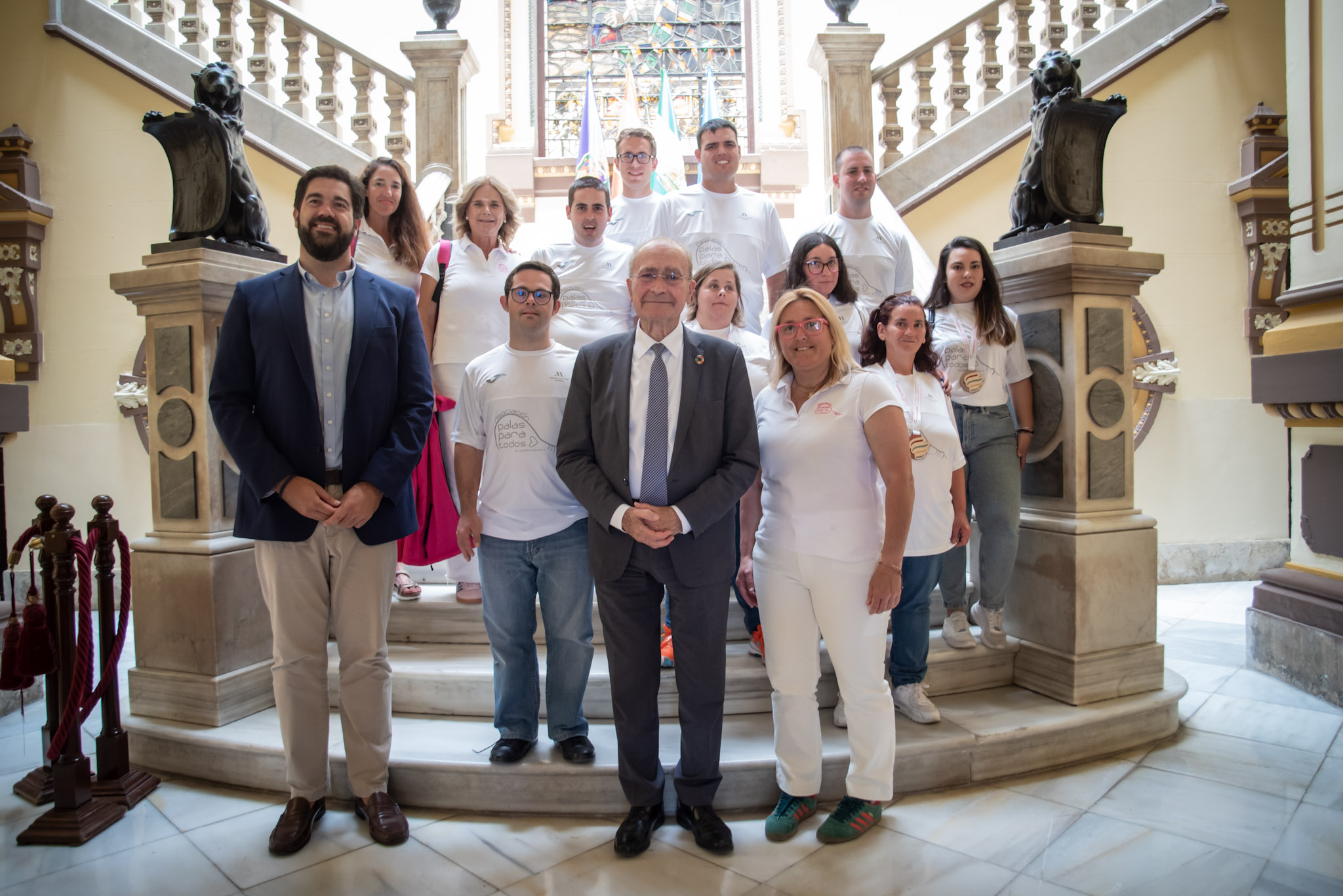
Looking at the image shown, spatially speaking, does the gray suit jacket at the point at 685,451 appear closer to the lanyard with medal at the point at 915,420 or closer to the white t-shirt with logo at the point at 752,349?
the white t-shirt with logo at the point at 752,349

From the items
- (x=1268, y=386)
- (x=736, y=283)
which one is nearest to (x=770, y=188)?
(x=1268, y=386)

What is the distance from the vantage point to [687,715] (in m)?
2.27

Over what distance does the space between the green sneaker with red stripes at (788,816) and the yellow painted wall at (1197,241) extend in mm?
4574

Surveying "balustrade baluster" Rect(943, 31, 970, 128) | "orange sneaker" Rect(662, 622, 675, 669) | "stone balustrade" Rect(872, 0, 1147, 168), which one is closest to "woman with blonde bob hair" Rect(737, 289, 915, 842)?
"orange sneaker" Rect(662, 622, 675, 669)

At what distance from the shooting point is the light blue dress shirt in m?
2.31

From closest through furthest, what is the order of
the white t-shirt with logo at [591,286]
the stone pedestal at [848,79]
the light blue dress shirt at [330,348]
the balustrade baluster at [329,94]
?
the light blue dress shirt at [330,348]
the white t-shirt with logo at [591,286]
the stone pedestal at [848,79]
the balustrade baluster at [329,94]

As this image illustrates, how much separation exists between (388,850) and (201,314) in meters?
2.07

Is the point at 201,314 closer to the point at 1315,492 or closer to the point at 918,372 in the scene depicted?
the point at 918,372

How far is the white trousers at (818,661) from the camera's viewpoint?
2.22 m

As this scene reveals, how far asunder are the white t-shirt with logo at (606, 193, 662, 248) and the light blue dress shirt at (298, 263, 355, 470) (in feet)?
4.57

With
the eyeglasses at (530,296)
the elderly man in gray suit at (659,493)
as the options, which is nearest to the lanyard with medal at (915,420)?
the elderly man in gray suit at (659,493)

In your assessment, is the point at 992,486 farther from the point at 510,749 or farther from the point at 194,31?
the point at 194,31

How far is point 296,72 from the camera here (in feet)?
19.7

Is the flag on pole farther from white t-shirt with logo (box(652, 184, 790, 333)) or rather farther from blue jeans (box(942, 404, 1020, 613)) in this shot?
blue jeans (box(942, 404, 1020, 613))
